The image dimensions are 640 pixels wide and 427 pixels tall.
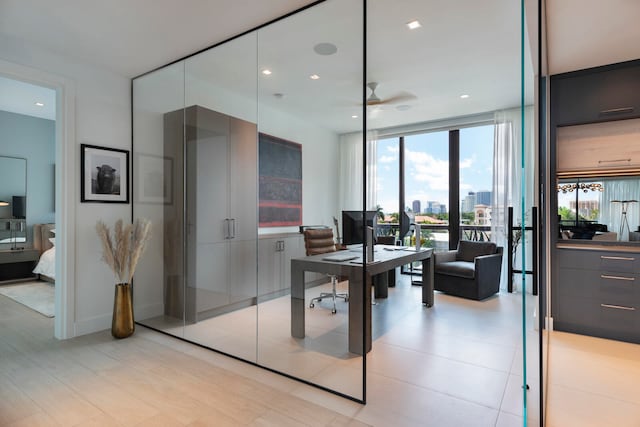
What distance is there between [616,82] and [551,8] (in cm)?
139

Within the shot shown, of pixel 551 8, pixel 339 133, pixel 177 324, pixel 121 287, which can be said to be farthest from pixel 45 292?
pixel 551 8

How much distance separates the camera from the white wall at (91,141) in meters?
3.24

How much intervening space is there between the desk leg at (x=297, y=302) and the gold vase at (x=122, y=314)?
1.85 meters

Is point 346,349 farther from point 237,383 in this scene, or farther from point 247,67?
point 247,67

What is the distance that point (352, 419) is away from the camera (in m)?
1.93

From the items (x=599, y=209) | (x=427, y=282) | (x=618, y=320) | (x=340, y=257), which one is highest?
(x=599, y=209)

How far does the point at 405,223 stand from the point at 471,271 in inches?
57.0

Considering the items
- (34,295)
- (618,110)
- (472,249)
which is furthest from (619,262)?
(34,295)

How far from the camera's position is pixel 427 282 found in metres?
4.17

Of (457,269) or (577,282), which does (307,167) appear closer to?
(577,282)

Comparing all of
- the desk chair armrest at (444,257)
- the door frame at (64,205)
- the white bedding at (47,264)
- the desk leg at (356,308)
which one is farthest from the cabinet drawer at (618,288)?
the white bedding at (47,264)

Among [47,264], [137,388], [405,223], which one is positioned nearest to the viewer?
[137,388]

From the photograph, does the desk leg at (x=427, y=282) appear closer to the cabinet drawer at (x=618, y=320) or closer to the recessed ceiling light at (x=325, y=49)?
the cabinet drawer at (x=618, y=320)

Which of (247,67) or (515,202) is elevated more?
(247,67)
